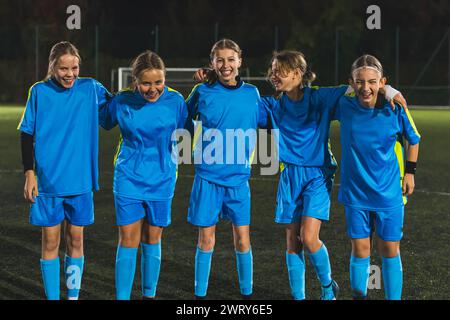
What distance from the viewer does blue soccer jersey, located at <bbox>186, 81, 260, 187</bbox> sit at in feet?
14.5

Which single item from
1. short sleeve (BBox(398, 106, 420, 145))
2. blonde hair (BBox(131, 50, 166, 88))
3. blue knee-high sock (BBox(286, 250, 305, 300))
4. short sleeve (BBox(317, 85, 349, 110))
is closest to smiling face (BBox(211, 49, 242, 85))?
blonde hair (BBox(131, 50, 166, 88))

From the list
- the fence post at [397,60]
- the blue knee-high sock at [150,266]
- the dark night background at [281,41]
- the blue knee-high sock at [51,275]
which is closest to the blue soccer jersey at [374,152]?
the blue knee-high sock at [150,266]

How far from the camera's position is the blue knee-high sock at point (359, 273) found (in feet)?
13.8

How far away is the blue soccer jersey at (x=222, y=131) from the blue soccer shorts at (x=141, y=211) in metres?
0.34

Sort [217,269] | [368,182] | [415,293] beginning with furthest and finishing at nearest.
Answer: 1. [217,269]
2. [415,293]
3. [368,182]

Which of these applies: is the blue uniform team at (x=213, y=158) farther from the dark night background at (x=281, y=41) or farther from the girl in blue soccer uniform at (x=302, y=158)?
the dark night background at (x=281, y=41)

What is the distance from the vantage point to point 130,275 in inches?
166

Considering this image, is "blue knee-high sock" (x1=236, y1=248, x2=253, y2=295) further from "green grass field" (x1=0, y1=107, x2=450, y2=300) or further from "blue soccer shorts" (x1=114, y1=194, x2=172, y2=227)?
"blue soccer shorts" (x1=114, y1=194, x2=172, y2=227)

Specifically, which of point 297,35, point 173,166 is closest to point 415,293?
point 173,166

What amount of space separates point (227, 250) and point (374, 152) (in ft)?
7.45

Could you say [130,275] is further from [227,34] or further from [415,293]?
[227,34]

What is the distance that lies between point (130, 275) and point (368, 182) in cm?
143

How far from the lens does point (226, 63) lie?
439 centimetres

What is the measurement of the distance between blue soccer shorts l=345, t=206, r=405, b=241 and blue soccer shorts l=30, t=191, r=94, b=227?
148 cm
